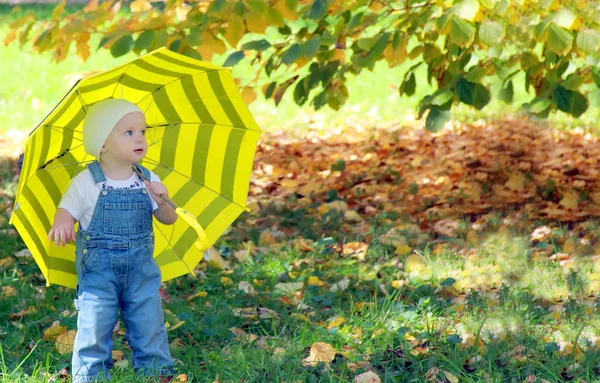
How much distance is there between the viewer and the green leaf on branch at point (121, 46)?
4.50 meters

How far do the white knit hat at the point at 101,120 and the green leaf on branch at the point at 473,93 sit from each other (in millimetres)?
1995

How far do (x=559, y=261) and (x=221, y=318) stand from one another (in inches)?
79.4

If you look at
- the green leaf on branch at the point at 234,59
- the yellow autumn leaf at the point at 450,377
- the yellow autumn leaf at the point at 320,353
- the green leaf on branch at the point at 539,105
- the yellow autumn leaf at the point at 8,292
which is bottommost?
the yellow autumn leaf at the point at 450,377

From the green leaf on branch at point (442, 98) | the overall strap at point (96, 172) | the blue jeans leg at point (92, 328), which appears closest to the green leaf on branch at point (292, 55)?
the green leaf on branch at point (442, 98)

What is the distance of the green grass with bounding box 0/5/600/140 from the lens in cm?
830

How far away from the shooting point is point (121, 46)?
454 cm

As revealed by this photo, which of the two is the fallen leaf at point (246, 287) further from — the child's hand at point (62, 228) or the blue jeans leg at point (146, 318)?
the child's hand at point (62, 228)

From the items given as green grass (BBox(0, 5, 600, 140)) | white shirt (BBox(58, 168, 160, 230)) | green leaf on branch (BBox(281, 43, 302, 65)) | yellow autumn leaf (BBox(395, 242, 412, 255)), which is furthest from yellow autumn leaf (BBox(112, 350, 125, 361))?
green grass (BBox(0, 5, 600, 140))

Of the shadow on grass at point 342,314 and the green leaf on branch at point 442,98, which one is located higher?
the green leaf on branch at point 442,98

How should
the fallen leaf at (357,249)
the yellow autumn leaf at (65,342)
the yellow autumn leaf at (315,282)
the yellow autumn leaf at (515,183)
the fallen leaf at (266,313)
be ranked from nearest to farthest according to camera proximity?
the yellow autumn leaf at (65,342)
the fallen leaf at (266,313)
the yellow autumn leaf at (315,282)
the fallen leaf at (357,249)
the yellow autumn leaf at (515,183)

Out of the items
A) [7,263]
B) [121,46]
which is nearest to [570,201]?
[121,46]

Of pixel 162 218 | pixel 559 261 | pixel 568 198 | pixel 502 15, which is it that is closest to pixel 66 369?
pixel 162 218

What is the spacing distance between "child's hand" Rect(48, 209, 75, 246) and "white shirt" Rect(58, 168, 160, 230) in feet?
0.09

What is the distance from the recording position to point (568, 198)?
568 cm
